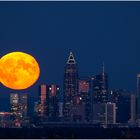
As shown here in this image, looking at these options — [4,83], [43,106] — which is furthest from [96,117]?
[4,83]

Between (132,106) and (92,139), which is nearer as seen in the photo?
(92,139)

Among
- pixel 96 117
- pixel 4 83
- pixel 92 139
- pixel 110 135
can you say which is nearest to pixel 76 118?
pixel 96 117

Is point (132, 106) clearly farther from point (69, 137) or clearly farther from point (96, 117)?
point (69, 137)

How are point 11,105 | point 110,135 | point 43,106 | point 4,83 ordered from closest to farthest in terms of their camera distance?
1. point 110,135
2. point 4,83
3. point 11,105
4. point 43,106

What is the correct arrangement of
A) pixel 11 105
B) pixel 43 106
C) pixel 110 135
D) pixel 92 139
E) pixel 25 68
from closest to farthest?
1. pixel 92 139
2. pixel 110 135
3. pixel 25 68
4. pixel 11 105
5. pixel 43 106

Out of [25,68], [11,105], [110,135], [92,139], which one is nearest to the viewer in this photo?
[92,139]

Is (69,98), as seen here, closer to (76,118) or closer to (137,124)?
(76,118)

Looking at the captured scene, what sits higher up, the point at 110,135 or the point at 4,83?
the point at 4,83

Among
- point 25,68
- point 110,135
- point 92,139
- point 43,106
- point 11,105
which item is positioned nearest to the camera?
point 92,139

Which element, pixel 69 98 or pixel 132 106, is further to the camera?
pixel 69 98
